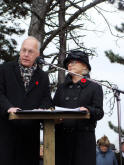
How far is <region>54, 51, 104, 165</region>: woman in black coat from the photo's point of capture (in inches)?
214

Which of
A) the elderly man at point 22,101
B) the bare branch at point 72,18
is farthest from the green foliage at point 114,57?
the elderly man at point 22,101

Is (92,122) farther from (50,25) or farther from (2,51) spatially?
(2,51)

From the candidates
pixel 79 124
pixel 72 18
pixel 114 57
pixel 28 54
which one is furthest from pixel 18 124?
pixel 114 57

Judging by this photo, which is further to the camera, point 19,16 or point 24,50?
point 19,16

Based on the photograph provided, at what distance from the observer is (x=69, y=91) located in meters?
5.68

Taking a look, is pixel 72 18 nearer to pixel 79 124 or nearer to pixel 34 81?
pixel 34 81

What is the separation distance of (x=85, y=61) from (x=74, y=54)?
163 millimetres

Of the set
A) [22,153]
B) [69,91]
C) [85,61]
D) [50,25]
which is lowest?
[22,153]

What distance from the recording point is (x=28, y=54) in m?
5.42

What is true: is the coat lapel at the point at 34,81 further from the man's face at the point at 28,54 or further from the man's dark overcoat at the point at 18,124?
the man's face at the point at 28,54

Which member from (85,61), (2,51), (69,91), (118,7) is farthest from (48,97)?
(2,51)

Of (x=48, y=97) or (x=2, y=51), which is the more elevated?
(x=2, y=51)

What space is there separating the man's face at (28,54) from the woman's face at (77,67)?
447 mm

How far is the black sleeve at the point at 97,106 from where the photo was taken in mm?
5292
